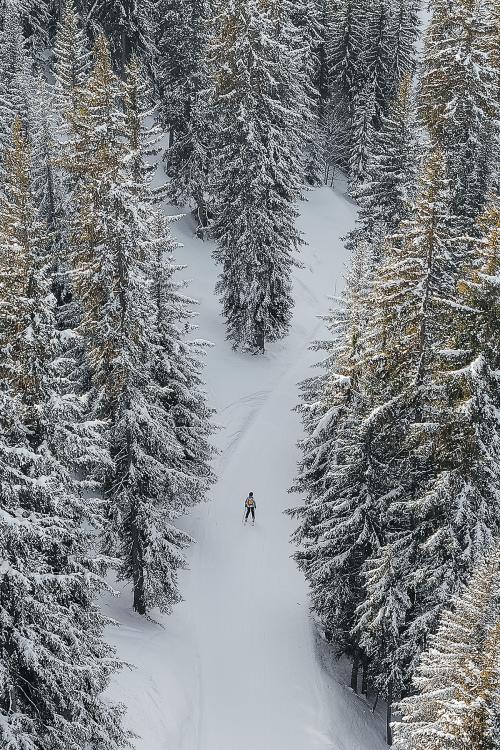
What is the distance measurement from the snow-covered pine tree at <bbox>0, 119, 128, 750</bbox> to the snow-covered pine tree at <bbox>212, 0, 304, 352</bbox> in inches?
807

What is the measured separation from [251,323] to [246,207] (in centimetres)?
584

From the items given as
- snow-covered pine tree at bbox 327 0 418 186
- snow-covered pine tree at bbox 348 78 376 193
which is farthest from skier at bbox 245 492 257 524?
snow-covered pine tree at bbox 327 0 418 186

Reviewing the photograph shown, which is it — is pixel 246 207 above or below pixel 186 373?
above

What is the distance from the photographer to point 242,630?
24.9 m

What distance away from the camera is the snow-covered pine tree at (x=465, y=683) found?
37.7 feet

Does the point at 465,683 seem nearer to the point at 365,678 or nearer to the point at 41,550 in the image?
the point at 41,550

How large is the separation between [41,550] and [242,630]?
12.8 m

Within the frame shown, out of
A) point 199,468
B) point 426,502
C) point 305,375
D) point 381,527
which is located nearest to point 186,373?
point 199,468

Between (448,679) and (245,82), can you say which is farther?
(245,82)

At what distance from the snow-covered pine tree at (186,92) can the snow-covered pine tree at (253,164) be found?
15.3 feet

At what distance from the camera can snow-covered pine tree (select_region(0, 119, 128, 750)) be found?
38.5ft

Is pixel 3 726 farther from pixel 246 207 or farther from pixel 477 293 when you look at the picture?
pixel 246 207

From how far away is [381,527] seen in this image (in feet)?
73.1

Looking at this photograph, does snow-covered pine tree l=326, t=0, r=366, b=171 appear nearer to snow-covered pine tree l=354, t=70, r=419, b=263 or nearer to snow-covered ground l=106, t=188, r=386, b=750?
snow-covered pine tree l=354, t=70, r=419, b=263
